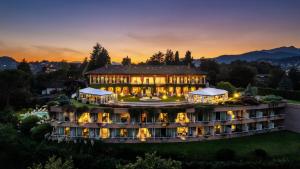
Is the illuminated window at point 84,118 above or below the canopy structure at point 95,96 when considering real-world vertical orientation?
below

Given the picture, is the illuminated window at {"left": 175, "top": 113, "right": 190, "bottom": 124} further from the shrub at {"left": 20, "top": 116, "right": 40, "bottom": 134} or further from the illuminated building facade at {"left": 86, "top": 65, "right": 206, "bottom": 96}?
the shrub at {"left": 20, "top": 116, "right": 40, "bottom": 134}

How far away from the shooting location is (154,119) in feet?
121

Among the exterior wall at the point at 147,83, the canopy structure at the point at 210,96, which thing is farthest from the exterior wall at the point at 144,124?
the exterior wall at the point at 147,83

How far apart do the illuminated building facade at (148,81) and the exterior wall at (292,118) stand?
1804cm

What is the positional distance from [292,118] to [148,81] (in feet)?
87.7

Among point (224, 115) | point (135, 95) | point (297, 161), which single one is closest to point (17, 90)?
point (135, 95)

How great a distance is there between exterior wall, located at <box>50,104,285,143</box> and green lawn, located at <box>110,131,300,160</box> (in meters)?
1.29

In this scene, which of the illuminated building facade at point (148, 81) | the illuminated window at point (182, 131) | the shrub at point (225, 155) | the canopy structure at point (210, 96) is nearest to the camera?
the shrub at point (225, 155)

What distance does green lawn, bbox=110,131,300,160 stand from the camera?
33219 mm

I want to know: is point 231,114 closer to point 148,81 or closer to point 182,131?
point 182,131

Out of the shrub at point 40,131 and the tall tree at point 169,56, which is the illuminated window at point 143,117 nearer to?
the shrub at point 40,131

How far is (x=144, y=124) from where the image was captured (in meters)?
36.6

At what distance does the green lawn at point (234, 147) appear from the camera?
1308 inches

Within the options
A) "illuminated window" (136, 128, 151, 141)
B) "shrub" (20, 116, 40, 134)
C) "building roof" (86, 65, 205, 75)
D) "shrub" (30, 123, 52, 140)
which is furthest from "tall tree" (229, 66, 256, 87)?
"shrub" (20, 116, 40, 134)
